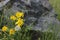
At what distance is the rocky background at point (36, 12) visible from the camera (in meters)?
3.72

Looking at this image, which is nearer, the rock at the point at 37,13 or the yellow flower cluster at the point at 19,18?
the yellow flower cluster at the point at 19,18

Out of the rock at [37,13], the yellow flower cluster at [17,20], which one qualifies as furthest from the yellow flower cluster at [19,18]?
the rock at [37,13]

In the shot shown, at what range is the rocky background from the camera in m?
3.72

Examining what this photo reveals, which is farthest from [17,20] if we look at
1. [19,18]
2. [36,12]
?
[36,12]

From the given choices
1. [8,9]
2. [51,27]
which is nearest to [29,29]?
[51,27]

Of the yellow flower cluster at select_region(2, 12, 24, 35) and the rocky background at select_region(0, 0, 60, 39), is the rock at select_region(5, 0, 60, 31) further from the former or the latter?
the yellow flower cluster at select_region(2, 12, 24, 35)

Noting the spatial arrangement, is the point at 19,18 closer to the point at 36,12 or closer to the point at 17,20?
the point at 17,20

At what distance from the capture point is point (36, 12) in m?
4.01

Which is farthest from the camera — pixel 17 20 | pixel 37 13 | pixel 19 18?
pixel 37 13

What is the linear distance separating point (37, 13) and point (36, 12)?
0.08 feet

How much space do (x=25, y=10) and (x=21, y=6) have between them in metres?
0.14

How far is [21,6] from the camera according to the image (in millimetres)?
4055

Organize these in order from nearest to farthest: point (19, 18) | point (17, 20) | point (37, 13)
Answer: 1. point (19, 18)
2. point (17, 20)
3. point (37, 13)

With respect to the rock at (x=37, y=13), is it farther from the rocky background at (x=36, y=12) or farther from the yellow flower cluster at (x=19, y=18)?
the yellow flower cluster at (x=19, y=18)
